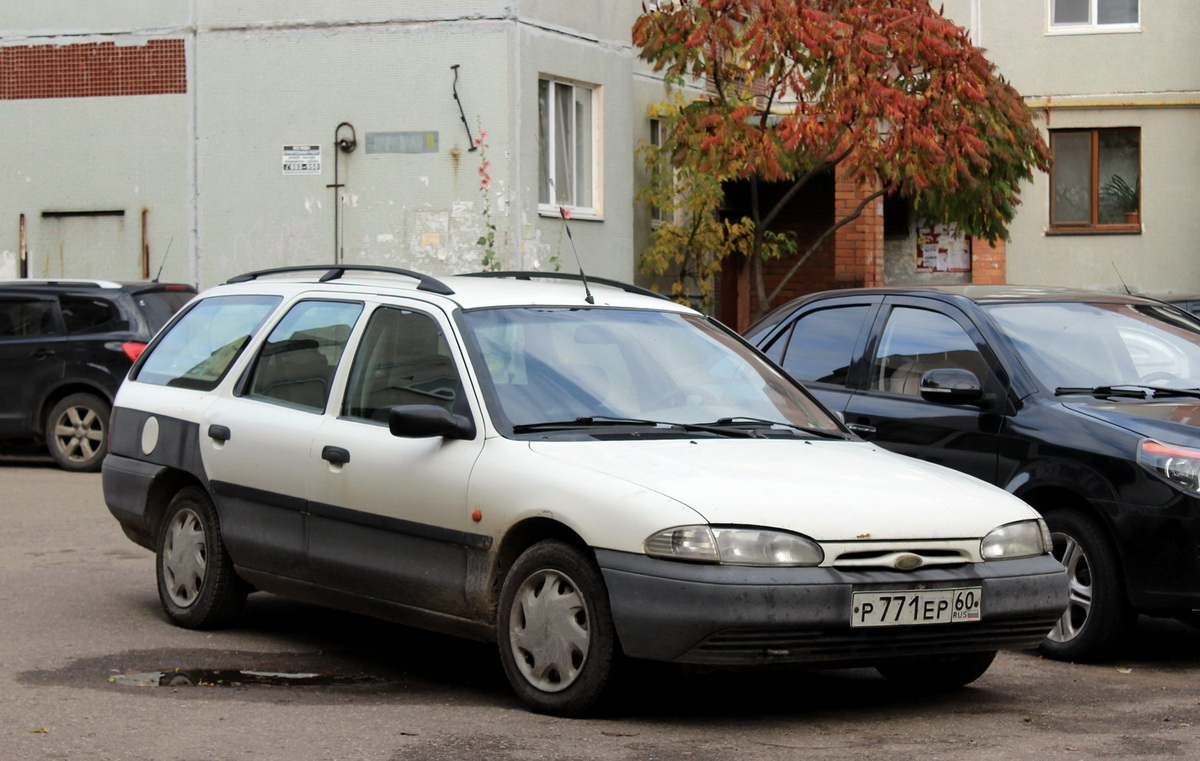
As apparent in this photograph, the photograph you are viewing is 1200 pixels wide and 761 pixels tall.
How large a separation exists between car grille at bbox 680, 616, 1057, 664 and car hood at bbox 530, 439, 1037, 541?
32 centimetres

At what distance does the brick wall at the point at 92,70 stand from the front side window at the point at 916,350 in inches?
539

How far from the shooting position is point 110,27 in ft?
68.4

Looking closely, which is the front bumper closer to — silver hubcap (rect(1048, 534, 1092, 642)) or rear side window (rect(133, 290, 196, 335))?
silver hubcap (rect(1048, 534, 1092, 642))

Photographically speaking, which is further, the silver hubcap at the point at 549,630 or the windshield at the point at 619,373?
the windshield at the point at 619,373

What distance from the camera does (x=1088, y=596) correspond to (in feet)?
24.6

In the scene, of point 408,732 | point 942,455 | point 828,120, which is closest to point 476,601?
point 408,732

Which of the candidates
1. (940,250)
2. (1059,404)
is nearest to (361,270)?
(1059,404)

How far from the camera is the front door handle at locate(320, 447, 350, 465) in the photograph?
7113 millimetres

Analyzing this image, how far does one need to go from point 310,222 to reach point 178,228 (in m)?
1.76

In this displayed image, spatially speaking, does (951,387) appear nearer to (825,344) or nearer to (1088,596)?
(1088,596)

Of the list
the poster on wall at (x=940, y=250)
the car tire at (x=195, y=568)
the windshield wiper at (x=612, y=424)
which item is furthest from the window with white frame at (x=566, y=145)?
the windshield wiper at (x=612, y=424)

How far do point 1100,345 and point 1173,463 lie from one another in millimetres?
1311

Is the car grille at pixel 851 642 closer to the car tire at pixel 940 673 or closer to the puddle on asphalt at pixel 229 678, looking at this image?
the car tire at pixel 940 673

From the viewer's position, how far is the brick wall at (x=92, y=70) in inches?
814
